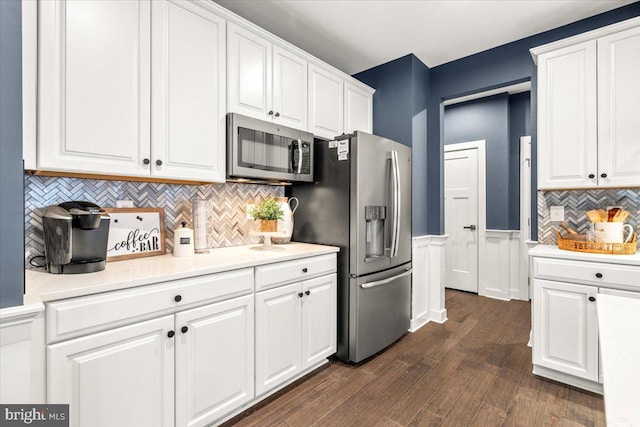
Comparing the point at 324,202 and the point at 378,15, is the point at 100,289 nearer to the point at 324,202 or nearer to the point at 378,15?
the point at 324,202

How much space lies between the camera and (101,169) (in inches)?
62.1

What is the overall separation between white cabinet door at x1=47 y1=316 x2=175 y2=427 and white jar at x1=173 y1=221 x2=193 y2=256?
0.61 m

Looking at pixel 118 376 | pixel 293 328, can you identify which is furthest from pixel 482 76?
pixel 118 376

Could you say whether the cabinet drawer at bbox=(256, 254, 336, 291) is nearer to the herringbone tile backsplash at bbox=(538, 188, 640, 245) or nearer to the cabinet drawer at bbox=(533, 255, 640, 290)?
the cabinet drawer at bbox=(533, 255, 640, 290)

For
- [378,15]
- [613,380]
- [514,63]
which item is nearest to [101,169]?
[613,380]

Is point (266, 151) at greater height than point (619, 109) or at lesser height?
lesser

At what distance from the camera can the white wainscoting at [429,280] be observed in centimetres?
327

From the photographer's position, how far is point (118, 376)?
4.37 feet

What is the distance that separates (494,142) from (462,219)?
1135mm

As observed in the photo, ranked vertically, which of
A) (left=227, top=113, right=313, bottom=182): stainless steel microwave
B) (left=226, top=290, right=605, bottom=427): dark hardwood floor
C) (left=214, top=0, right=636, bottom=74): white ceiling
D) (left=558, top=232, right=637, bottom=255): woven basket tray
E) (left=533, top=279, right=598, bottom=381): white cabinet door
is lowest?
(left=226, top=290, right=605, bottom=427): dark hardwood floor

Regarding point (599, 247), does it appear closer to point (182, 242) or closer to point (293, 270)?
point (293, 270)

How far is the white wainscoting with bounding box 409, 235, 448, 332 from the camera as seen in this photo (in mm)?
3268

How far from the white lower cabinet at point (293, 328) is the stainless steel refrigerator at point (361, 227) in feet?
0.56

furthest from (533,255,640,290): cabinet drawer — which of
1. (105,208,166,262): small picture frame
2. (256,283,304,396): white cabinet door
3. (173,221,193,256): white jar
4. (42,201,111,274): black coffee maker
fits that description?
(42,201,111,274): black coffee maker
